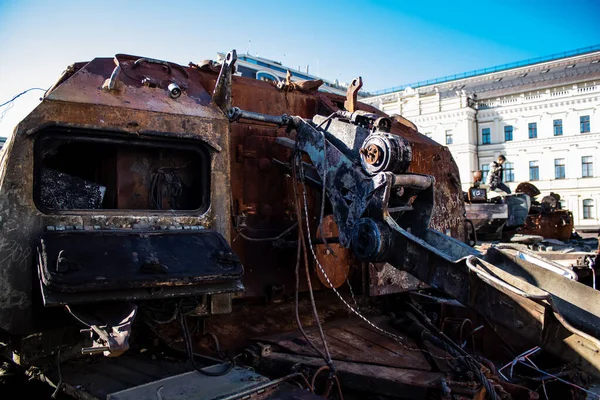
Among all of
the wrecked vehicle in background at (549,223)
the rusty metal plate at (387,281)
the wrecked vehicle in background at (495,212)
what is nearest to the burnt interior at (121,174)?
the rusty metal plate at (387,281)

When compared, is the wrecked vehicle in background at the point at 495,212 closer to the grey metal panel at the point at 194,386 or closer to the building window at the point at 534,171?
the grey metal panel at the point at 194,386

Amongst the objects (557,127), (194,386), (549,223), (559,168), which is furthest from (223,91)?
(557,127)

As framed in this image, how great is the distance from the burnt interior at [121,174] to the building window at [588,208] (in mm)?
39728

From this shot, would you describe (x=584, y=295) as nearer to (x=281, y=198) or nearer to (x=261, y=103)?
(x=281, y=198)

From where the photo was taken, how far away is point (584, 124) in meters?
38.9

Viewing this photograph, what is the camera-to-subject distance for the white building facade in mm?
38719

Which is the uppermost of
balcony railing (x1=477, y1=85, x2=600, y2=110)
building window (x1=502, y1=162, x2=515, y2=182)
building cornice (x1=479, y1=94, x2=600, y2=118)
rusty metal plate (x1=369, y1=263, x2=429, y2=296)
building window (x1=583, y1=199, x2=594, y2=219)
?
balcony railing (x1=477, y1=85, x2=600, y2=110)

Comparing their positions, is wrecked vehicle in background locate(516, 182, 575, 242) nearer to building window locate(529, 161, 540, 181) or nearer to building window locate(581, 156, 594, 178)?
building window locate(581, 156, 594, 178)

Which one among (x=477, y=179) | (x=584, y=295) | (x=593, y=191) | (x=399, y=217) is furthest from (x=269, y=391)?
(x=593, y=191)

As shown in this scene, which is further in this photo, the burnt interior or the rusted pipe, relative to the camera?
the rusted pipe

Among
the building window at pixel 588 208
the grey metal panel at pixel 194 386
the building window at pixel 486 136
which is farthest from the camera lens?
the building window at pixel 486 136

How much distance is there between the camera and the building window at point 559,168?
39781mm

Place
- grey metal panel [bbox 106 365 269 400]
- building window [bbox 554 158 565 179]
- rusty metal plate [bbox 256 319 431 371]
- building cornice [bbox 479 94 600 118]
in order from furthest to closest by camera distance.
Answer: building window [bbox 554 158 565 179] < building cornice [bbox 479 94 600 118] < rusty metal plate [bbox 256 319 431 371] < grey metal panel [bbox 106 365 269 400]

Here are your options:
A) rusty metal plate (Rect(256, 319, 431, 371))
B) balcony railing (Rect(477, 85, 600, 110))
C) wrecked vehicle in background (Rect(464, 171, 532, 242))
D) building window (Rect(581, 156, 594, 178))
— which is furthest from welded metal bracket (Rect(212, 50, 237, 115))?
balcony railing (Rect(477, 85, 600, 110))
